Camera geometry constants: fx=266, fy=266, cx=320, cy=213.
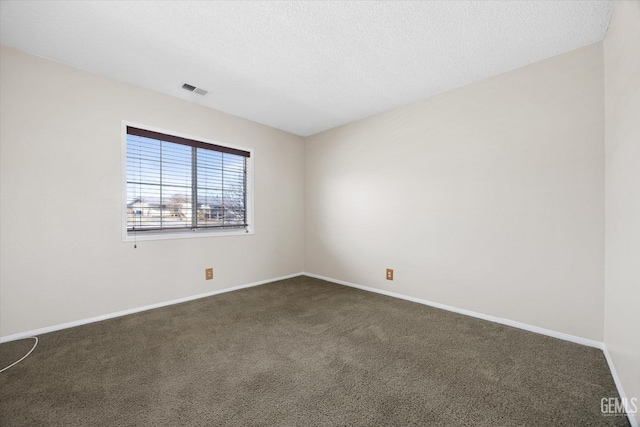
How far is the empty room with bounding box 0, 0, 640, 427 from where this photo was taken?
1432 mm

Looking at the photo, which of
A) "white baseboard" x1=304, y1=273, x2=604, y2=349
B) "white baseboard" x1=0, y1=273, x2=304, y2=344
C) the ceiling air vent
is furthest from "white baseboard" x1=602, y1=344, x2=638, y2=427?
the ceiling air vent

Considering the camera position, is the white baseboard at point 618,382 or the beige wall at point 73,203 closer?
the white baseboard at point 618,382

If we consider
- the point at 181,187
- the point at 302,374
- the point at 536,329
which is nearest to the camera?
the point at 302,374

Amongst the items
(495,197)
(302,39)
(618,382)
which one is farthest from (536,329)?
(302,39)

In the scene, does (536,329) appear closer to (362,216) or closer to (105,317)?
(362,216)

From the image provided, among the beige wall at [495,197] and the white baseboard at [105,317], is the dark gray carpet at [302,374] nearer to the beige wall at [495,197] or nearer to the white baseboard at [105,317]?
the white baseboard at [105,317]

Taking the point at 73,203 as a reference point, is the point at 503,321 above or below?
below

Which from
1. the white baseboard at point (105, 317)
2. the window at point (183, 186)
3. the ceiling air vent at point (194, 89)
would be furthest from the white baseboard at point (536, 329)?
the ceiling air vent at point (194, 89)

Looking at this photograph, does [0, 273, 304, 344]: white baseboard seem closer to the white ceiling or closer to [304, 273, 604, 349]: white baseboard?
[304, 273, 604, 349]: white baseboard

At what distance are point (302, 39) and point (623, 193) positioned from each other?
7.19 ft

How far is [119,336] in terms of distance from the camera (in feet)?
6.93

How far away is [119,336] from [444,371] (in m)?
2.41

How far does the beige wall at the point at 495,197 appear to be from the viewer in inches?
78.1

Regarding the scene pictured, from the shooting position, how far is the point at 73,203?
7.54 ft
